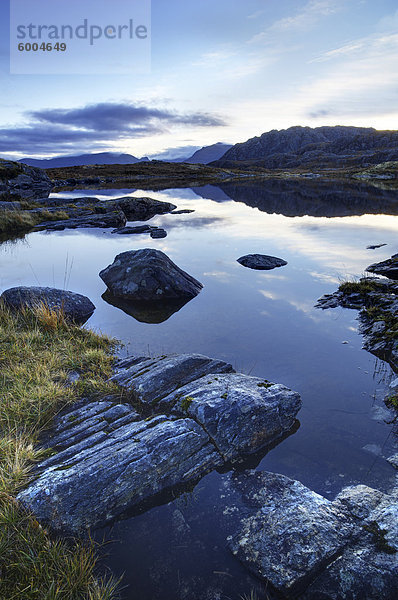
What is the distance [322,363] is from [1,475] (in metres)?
8.42

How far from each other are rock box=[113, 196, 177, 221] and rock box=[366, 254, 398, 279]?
106 feet

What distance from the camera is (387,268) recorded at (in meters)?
20.0

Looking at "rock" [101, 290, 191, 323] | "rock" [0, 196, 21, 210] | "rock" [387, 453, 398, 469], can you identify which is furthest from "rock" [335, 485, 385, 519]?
"rock" [0, 196, 21, 210]

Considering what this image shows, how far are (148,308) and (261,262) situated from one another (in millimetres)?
9440

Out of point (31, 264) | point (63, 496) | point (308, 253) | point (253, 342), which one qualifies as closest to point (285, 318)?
point (253, 342)

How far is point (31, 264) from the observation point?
76.1ft

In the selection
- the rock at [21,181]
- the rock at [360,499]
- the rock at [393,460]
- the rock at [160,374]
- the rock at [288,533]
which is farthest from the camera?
the rock at [21,181]

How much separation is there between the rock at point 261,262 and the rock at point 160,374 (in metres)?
13.0

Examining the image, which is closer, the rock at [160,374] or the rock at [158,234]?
the rock at [160,374]

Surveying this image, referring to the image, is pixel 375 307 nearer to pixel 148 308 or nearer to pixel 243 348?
pixel 243 348

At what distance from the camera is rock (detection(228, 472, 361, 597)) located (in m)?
4.46

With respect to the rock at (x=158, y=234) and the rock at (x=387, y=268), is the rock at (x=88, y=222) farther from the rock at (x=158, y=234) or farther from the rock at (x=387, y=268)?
the rock at (x=387, y=268)

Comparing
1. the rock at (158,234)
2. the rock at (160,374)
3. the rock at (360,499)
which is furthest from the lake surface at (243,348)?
the rock at (160,374)

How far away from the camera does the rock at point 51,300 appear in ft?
43.1
